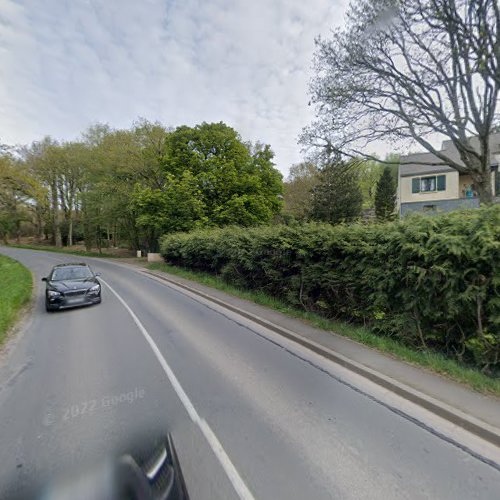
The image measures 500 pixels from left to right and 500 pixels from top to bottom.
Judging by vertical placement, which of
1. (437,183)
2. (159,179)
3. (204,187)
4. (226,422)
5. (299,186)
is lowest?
(226,422)

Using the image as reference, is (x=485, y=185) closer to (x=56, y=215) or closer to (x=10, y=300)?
(x=10, y=300)

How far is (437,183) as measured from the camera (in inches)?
920

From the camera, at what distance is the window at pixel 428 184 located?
23156 mm

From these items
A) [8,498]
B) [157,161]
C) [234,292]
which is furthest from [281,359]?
[157,161]

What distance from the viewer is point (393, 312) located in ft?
17.5

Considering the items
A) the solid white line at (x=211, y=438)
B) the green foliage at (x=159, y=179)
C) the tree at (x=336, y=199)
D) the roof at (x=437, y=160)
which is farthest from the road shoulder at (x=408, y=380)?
the roof at (x=437, y=160)

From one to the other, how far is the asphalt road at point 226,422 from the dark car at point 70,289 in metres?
2.62

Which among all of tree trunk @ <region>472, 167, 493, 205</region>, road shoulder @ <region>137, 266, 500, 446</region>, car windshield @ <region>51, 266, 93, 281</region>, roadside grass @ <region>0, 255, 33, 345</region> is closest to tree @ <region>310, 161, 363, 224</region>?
tree trunk @ <region>472, 167, 493, 205</region>

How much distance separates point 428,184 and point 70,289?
27572 millimetres

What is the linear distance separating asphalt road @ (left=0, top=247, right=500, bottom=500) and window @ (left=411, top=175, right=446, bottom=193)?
2465 cm

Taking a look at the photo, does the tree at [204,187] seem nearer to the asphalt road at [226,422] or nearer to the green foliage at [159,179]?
the green foliage at [159,179]

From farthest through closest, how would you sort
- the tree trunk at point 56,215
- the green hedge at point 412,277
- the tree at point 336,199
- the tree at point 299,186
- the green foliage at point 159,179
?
the tree trunk at point 56,215 < the tree at point 299,186 < the tree at point 336,199 < the green foliage at point 159,179 < the green hedge at point 412,277

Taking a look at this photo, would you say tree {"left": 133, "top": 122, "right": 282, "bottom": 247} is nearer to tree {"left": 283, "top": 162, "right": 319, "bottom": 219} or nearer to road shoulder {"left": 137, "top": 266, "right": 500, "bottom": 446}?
tree {"left": 283, "top": 162, "right": 319, "bottom": 219}

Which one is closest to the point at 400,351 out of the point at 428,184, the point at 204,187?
the point at 204,187
